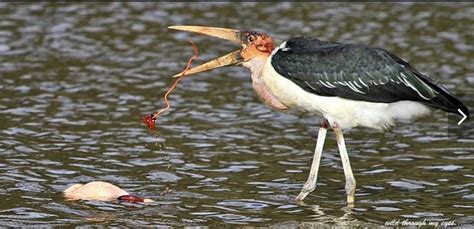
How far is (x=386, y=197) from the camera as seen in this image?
10.3 meters

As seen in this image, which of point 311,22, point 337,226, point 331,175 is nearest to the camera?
point 337,226

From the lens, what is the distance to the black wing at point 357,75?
9906mm

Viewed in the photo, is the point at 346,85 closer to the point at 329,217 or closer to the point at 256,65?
the point at 256,65

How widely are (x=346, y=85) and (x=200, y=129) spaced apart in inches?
123

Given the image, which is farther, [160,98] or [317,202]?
[160,98]

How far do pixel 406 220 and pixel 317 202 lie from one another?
38.9 inches

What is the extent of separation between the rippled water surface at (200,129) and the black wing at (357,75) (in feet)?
3.07

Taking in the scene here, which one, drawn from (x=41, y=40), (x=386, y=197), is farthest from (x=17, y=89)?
(x=386, y=197)

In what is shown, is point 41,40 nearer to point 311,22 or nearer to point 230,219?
point 311,22

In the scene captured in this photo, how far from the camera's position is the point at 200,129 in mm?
12750

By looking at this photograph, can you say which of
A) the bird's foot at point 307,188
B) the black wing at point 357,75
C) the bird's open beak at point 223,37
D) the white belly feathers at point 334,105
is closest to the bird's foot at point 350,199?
the bird's foot at point 307,188

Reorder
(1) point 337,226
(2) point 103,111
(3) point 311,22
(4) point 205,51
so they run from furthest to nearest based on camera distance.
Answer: (3) point 311,22, (4) point 205,51, (2) point 103,111, (1) point 337,226

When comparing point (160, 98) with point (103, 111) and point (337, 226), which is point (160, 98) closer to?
point (103, 111)

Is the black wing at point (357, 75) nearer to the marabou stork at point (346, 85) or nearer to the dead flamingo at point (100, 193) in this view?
the marabou stork at point (346, 85)
